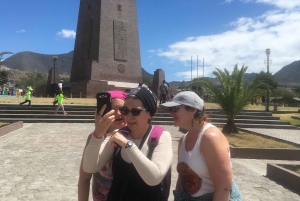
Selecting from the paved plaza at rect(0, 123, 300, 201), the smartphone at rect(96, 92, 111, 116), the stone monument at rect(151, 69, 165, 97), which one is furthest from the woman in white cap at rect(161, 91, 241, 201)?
the stone monument at rect(151, 69, 165, 97)

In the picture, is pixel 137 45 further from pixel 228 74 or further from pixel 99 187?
pixel 99 187

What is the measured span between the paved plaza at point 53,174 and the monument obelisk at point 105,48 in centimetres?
1477

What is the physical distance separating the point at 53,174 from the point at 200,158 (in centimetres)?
374

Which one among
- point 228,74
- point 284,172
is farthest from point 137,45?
point 284,172

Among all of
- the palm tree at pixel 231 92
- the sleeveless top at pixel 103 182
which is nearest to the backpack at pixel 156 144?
the sleeveless top at pixel 103 182

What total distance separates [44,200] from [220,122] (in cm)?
1175

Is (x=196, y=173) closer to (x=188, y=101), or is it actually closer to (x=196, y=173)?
(x=196, y=173)

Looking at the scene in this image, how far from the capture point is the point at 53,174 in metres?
5.02

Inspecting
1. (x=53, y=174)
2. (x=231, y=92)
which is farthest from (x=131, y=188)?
(x=231, y=92)

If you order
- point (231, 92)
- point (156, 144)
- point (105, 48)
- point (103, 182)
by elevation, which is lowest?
point (103, 182)

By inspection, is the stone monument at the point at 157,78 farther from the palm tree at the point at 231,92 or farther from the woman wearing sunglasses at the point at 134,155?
the woman wearing sunglasses at the point at 134,155

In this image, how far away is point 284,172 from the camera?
497 centimetres

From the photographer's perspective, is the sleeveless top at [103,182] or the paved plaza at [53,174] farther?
the paved plaza at [53,174]

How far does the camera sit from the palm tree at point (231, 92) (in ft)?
36.3
